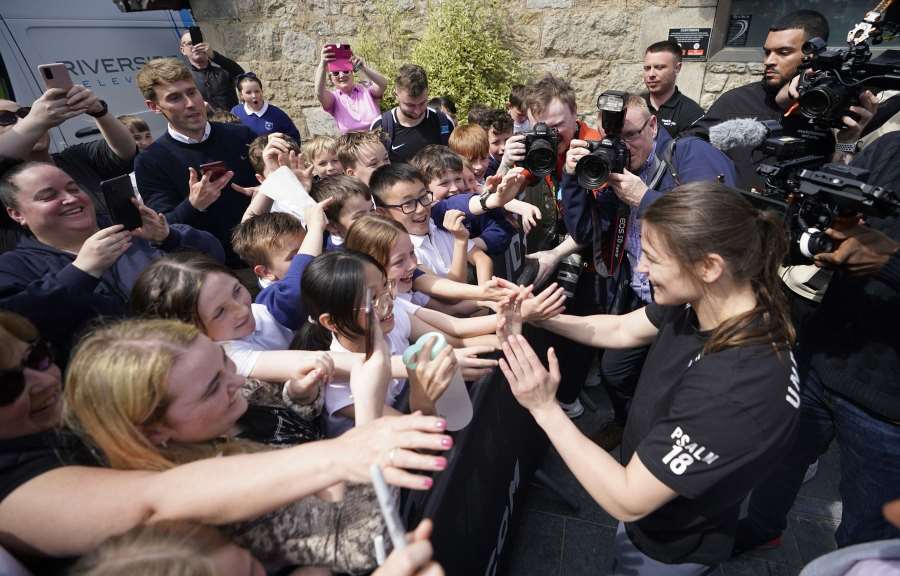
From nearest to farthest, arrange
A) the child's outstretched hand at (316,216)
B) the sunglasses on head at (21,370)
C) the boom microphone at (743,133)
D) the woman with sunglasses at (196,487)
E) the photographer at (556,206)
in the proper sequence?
the woman with sunglasses at (196,487)
the sunglasses on head at (21,370)
the boom microphone at (743,133)
the child's outstretched hand at (316,216)
the photographer at (556,206)

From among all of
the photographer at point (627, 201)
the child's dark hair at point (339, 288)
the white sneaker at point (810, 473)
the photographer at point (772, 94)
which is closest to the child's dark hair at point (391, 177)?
the photographer at point (627, 201)

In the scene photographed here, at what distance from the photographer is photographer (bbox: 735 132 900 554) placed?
5.56ft

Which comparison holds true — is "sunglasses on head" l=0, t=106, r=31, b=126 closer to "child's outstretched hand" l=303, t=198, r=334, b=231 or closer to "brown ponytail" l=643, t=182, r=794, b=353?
"child's outstretched hand" l=303, t=198, r=334, b=231

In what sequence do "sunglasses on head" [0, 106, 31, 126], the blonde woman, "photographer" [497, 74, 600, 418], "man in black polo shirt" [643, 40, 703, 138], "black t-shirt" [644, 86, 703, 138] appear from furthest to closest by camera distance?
"black t-shirt" [644, 86, 703, 138] → "man in black polo shirt" [643, 40, 703, 138] → "photographer" [497, 74, 600, 418] → "sunglasses on head" [0, 106, 31, 126] → the blonde woman

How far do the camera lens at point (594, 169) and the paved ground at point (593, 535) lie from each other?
6.00ft

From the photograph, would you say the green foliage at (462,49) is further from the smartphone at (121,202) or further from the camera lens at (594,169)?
the smartphone at (121,202)

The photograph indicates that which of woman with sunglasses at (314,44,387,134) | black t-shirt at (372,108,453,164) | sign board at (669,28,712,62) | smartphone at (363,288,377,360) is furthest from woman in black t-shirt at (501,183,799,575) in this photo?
sign board at (669,28,712,62)

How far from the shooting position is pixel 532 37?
6152 millimetres

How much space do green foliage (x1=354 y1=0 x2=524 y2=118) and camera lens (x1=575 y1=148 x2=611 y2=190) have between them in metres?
4.24

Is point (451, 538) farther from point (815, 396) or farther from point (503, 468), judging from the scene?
point (815, 396)

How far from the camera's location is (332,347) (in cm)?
189

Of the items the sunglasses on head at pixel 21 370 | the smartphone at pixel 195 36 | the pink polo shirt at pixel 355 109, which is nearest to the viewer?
the sunglasses on head at pixel 21 370

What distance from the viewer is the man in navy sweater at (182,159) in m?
3.04

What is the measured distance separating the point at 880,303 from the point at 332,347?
214cm
